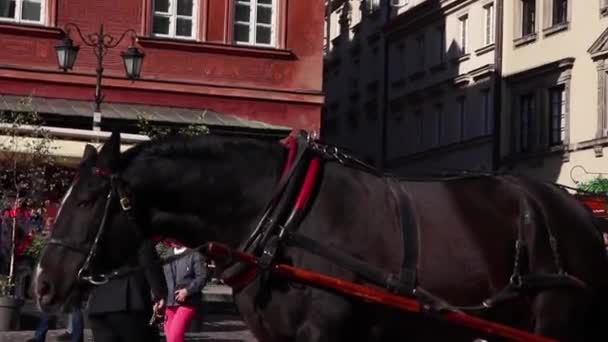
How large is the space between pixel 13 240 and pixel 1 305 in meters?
1.67

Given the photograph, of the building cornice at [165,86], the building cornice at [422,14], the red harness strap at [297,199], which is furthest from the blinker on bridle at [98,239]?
the building cornice at [422,14]

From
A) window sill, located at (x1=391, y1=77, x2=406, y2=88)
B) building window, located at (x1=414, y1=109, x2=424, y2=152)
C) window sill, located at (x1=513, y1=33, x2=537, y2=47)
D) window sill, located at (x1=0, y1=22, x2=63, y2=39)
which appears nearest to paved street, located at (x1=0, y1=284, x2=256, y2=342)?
window sill, located at (x1=0, y1=22, x2=63, y2=39)

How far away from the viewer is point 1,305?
1905cm

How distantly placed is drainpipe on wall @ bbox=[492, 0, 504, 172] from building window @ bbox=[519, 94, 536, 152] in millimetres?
850

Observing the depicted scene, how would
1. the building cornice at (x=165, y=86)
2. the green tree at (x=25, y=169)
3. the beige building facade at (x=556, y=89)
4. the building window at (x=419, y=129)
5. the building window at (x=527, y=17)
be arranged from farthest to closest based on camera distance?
the building window at (x=419, y=129) → the building window at (x=527, y=17) → the beige building facade at (x=556, y=89) → the building cornice at (x=165, y=86) → the green tree at (x=25, y=169)

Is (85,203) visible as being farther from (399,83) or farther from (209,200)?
(399,83)

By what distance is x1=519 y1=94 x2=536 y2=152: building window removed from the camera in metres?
41.7

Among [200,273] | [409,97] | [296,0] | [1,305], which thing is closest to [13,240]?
[1,305]

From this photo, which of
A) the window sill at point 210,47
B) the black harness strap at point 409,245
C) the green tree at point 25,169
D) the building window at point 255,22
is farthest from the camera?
the building window at point 255,22

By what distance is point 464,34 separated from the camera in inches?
1811

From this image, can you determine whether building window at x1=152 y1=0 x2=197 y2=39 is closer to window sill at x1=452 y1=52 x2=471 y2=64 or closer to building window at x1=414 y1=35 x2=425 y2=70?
window sill at x1=452 y1=52 x2=471 y2=64

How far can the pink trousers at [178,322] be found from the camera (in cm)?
1290

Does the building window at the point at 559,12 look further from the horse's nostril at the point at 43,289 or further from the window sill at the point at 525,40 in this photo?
the horse's nostril at the point at 43,289

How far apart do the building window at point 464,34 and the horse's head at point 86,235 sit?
130 ft
